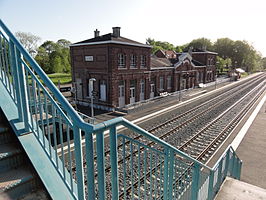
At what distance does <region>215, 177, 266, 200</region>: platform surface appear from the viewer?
178 inches

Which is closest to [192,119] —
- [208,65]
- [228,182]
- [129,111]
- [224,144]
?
[224,144]

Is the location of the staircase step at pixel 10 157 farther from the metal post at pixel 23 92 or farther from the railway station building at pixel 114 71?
the railway station building at pixel 114 71

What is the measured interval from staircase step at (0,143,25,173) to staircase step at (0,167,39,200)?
7 centimetres

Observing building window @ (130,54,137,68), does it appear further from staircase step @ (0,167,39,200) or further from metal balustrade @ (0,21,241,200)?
staircase step @ (0,167,39,200)

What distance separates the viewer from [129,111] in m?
17.3

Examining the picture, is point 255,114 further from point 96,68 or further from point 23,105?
point 23,105

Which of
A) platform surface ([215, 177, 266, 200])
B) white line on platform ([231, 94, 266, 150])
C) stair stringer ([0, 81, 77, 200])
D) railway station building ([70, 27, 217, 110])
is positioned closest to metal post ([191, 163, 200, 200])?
platform surface ([215, 177, 266, 200])

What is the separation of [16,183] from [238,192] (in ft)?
16.7

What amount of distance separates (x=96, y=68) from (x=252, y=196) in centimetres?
1742

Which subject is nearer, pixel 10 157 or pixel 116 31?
pixel 10 157

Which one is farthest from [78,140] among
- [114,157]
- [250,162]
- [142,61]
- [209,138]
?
[142,61]

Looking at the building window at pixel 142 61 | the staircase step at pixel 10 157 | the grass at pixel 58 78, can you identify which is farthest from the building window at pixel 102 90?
the grass at pixel 58 78

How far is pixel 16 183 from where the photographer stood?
80.0 inches

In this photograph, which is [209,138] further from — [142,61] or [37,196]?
[142,61]
